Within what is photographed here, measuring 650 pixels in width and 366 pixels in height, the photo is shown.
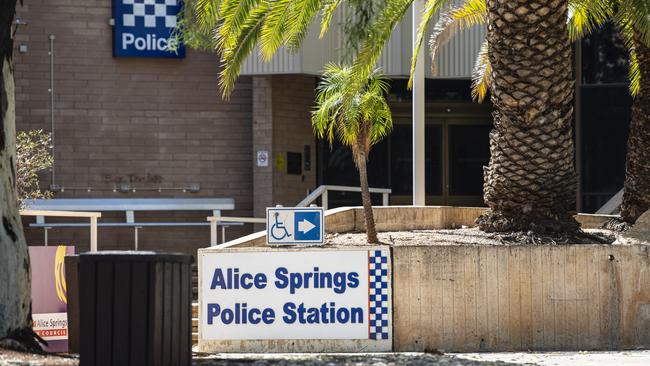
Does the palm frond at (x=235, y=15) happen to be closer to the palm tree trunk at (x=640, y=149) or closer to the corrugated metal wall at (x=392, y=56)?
the palm tree trunk at (x=640, y=149)

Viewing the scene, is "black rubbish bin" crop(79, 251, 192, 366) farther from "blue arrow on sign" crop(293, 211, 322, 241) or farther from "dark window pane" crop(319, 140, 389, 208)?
"dark window pane" crop(319, 140, 389, 208)

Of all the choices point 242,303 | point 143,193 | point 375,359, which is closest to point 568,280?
point 375,359

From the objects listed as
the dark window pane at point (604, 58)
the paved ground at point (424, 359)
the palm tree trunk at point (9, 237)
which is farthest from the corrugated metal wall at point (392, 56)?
the palm tree trunk at point (9, 237)

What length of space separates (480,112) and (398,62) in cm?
300

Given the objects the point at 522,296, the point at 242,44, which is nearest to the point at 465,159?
the point at 242,44

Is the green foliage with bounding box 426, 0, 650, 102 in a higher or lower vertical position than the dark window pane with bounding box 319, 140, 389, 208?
higher

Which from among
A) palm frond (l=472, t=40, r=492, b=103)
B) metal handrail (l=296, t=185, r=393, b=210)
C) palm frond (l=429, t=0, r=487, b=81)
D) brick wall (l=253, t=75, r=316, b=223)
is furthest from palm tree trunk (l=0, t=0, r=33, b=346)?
brick wall (l=253, t=75, r=316, b=223)

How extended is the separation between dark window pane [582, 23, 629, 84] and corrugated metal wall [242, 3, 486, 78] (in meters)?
2.28

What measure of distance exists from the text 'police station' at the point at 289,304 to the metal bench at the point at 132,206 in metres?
8.86

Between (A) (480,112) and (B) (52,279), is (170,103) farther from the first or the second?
(B) (52,279)

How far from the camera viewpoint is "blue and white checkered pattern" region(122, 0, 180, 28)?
896 inches

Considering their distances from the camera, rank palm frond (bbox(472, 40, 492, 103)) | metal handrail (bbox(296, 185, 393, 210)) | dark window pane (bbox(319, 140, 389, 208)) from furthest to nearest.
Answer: dark window pane (bbox(319, 140, 389, 208)), metal handrail (bbox(296, 185, 393, 210)), palm frond (bbox(472, 40, 492, 103))

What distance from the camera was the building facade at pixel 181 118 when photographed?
22625 mm

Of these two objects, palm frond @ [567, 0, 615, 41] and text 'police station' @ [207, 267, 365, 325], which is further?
palm frond @ [567, 0, 615, 41]
